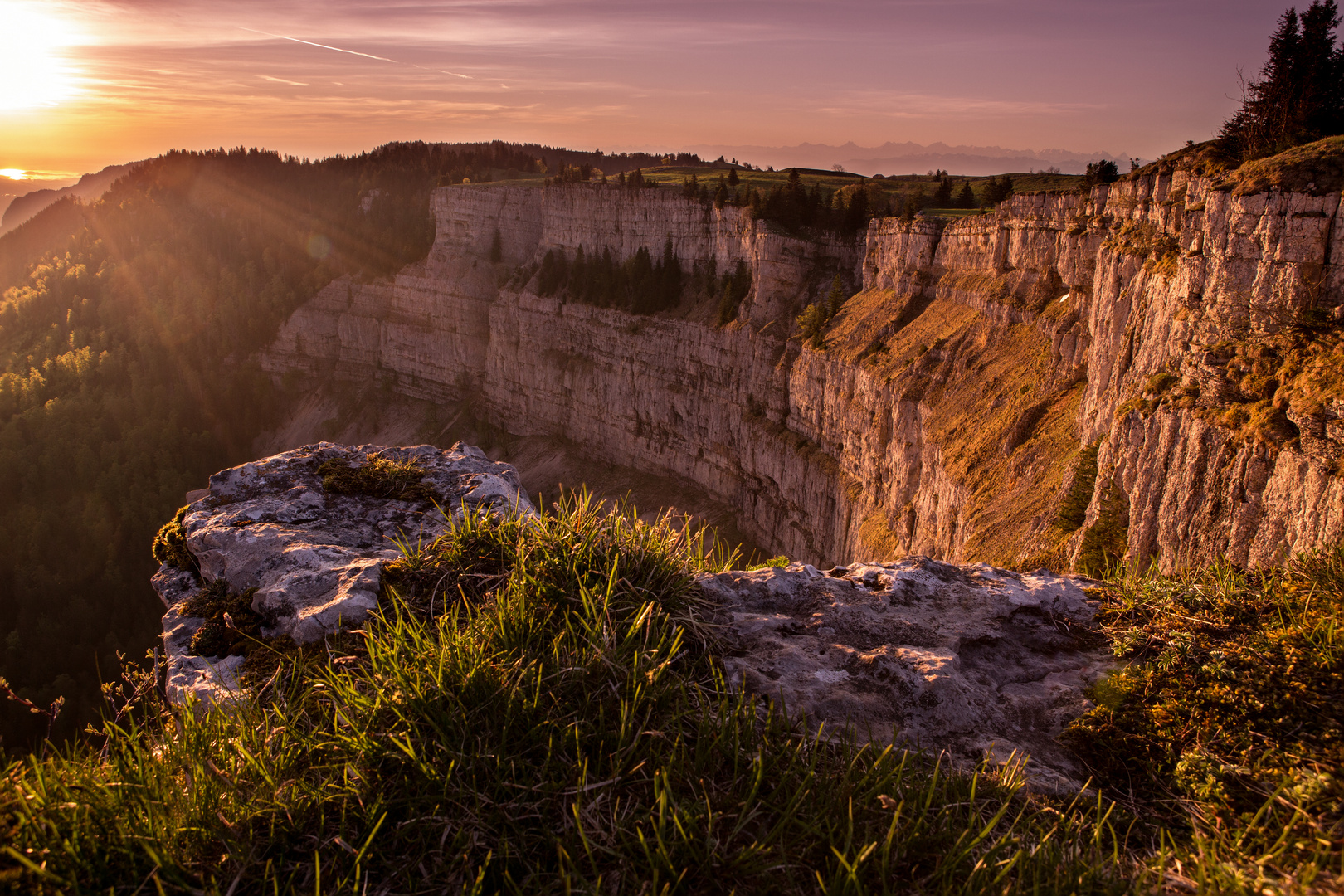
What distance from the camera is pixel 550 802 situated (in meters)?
3.44

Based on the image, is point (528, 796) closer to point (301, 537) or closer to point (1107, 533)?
point (301, 537)

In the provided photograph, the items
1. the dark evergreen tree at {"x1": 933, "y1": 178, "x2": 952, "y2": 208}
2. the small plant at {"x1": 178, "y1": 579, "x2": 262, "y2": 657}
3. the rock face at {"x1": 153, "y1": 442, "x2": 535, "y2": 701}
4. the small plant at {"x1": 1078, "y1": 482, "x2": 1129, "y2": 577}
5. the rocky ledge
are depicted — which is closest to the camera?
the rocky ledge

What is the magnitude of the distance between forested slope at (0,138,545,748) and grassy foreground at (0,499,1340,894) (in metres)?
52.0

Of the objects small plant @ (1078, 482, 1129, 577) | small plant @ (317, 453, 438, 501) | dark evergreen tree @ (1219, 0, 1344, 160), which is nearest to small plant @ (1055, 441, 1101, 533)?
small plant @ (1078, 482, 1129, 577)

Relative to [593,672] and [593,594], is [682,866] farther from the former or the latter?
[593,594]

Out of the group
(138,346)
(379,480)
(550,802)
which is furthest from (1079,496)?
(138,346)

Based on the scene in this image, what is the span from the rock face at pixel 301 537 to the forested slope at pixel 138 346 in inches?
1887

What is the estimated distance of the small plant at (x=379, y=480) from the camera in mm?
7621

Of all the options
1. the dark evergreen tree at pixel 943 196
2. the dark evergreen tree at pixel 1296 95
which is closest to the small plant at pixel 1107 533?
the dark evergreen tree at pixel 1296 95

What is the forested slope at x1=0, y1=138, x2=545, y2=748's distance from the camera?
55844 millimetres

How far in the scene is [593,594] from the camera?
4.54m

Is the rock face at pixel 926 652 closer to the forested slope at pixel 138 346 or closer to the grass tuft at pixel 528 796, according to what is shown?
the grass tuft at pixel 528 796

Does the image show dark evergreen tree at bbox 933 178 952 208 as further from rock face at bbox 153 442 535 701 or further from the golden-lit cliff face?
rock face at bbox 153 442 535 701

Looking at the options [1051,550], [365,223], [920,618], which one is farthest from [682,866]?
[365,223]
